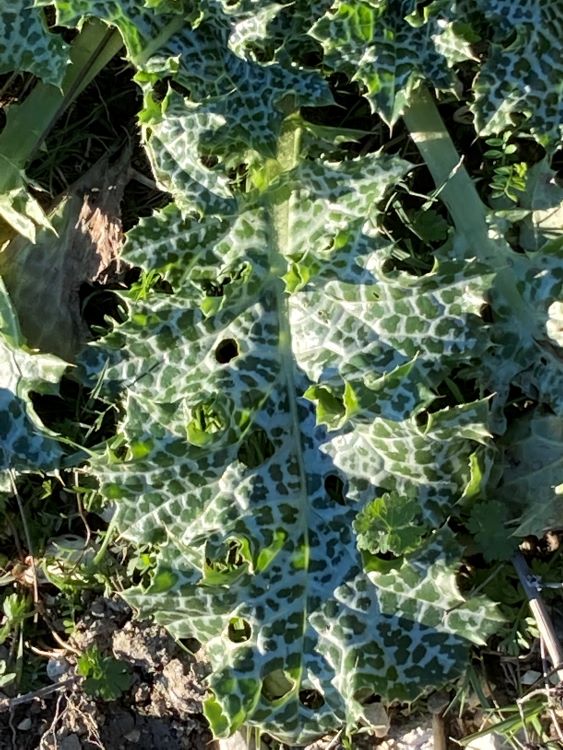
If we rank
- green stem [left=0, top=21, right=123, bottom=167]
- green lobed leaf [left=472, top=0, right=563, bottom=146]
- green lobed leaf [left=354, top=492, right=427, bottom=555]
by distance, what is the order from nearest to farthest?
green lobed leaf [left=354, top=492, right=427, bottom=555] → green lobed leaf [left=472, top=0, right=563, bottom=146] → green stem [left=0, top=21, right=123, bottom=167]

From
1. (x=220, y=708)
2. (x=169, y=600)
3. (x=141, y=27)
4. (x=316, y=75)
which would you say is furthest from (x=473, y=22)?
(x=220, y=708)

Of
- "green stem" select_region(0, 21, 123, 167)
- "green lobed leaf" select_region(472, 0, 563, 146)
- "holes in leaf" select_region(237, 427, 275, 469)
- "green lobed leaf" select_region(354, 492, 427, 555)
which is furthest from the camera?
"green stem" select_region(0, 21, 123, 167)

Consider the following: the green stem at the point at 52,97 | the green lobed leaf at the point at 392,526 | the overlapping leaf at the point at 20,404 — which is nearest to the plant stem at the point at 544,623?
the green lobed leaf at the point at 392,526

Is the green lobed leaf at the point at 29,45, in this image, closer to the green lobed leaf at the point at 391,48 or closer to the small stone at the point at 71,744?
the green lobed leaf at the point at 391,48

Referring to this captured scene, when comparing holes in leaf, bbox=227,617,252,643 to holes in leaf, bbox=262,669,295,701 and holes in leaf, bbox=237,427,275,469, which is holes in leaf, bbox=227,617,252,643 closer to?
holes in leaf, bbox=262,669,295,701

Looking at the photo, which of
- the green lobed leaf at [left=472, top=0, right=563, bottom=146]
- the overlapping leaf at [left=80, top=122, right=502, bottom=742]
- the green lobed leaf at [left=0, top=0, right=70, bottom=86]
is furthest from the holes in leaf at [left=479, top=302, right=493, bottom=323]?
the green lobed leaf at [left=0, top=0, right=70, bottom=86]

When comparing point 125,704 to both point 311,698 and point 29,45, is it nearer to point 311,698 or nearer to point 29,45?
point 311,698
